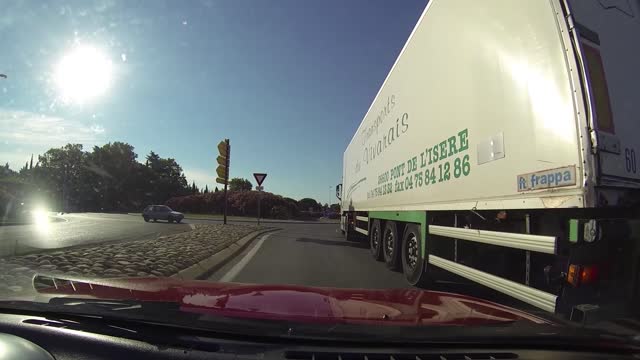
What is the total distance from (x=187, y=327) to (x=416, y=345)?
1163 mm

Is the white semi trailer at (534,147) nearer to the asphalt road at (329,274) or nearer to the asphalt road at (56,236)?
the asphalt road at (329,274)

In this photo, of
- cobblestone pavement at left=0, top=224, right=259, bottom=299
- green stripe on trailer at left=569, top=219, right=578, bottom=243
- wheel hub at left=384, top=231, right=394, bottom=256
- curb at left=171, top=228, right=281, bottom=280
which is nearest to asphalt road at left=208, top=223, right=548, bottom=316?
curb at left=171, top=228, right=281, bottom=280

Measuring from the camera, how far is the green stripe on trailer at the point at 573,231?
13.3 feet

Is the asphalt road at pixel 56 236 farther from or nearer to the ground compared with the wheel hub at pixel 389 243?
nearer to the ground

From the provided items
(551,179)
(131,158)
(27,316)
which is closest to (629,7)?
(551,179)

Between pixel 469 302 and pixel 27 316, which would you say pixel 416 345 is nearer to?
pixel 469 302

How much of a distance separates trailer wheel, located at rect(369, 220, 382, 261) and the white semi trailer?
3941 millimetres

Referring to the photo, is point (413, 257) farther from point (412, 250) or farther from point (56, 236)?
point (56, 236)

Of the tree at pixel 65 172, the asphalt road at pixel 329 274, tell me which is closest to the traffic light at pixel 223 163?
the asphalt road at pixel 329 274

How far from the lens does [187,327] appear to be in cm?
251

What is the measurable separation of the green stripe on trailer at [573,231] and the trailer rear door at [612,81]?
1.38 ft

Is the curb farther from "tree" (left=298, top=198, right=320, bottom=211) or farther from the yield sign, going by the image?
"tree" (left=298, top=198, right=320, bottom=211)

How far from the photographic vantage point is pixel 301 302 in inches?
128

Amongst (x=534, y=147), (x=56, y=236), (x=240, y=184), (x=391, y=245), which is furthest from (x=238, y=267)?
(x=240, y=184)
